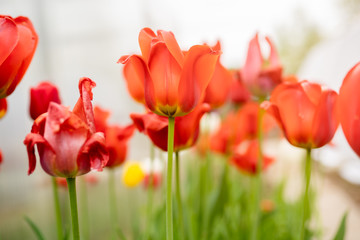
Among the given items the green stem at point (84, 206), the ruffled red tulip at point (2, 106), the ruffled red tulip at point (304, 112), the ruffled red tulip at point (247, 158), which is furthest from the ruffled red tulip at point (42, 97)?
the ruffled red tulip at point (247, 158)

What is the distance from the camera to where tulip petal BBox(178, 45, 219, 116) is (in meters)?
0.20

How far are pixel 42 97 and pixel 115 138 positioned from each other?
0.08m

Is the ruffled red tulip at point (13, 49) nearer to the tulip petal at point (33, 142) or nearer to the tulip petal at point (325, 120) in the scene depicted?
the tulip petal at point (33, 142)

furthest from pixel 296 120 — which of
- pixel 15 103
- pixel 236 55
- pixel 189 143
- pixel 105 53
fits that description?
pixel 236 55

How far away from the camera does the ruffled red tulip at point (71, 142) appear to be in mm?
178

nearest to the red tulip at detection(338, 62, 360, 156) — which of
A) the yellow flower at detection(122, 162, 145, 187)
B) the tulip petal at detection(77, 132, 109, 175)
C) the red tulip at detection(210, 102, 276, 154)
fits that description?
the tulip petal at detection(77, 132, 109, 175)

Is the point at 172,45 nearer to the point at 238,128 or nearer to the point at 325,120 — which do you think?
the point at 325,120

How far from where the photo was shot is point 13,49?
0.70 feet

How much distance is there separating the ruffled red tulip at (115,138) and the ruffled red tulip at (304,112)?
0.38 ft

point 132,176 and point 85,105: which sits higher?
point 85,105

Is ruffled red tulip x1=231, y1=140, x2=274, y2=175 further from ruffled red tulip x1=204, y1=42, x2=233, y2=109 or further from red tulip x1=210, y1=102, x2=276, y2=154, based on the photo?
ruffled red tulip x1=204, y1=42, x2=233, y2=109

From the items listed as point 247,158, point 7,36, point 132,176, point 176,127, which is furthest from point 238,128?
point 7,36

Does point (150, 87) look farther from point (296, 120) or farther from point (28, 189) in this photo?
point (28, 189)

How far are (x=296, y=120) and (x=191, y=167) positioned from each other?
0.61 meters
